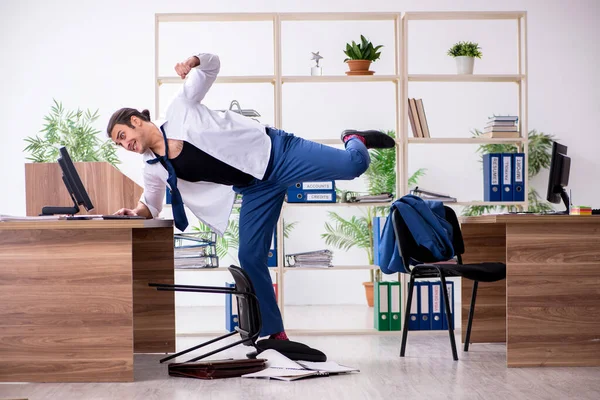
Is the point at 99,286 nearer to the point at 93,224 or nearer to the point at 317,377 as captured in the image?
the point at 93,224

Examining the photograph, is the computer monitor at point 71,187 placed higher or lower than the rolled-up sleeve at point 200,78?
lower

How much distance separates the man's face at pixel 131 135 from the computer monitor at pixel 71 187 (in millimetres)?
290

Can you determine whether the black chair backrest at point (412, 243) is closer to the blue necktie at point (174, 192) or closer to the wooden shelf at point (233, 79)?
the blue necktie at point (174, 192)

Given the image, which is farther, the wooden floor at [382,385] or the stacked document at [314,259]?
the stacked document at [314,259]

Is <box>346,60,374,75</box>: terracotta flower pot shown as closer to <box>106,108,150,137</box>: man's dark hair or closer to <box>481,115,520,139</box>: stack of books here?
<box>481,115,520,139</box>: stack of books

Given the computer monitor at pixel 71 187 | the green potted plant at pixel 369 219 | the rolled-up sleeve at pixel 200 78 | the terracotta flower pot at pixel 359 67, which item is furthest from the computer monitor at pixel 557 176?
the green potted plant at pixel 369 219

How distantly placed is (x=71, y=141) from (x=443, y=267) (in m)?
4.07

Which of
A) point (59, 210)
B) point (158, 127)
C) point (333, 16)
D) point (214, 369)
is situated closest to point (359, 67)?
point (333, 16)

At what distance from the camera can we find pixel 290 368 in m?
3.26

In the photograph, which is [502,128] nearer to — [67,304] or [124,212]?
[124,212]

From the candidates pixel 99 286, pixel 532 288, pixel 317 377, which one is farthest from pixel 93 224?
pixel 532 288

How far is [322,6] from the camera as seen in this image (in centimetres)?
698

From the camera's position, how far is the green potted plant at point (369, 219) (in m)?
6.59

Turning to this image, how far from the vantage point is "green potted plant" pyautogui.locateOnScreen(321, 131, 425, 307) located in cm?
659
